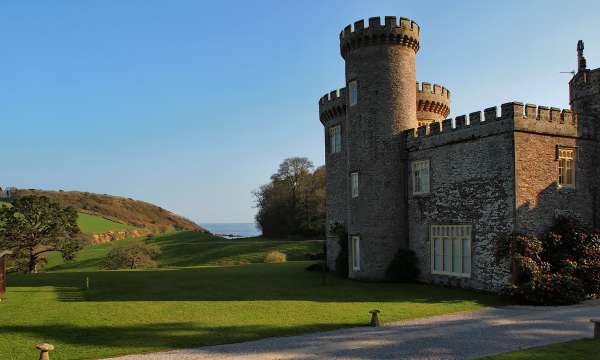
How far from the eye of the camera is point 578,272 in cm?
1808

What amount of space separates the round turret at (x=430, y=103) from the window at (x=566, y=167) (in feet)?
28.2

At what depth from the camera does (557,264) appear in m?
18.5

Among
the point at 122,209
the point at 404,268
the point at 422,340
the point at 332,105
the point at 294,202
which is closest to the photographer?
the point at 422,340

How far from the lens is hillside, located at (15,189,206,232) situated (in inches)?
3558

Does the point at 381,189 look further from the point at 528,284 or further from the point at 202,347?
the point at 202,347

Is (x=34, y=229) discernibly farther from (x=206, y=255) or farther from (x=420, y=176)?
(x=420, y=176)

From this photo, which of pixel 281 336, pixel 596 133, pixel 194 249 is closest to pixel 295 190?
pixel 194 249

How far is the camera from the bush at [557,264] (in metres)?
16.9

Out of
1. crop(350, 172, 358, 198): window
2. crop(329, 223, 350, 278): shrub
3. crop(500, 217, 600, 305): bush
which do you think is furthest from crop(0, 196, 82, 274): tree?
crop(500, 217, 600, 305): bush

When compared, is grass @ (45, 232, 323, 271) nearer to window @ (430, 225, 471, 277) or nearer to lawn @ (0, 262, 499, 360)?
lawn @ (0, 262, 499, 360)

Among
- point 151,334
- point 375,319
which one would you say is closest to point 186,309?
point 151,334

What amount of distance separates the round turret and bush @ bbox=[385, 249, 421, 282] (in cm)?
827

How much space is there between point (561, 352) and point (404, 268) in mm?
13118

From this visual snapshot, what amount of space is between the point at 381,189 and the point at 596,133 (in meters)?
9.79
